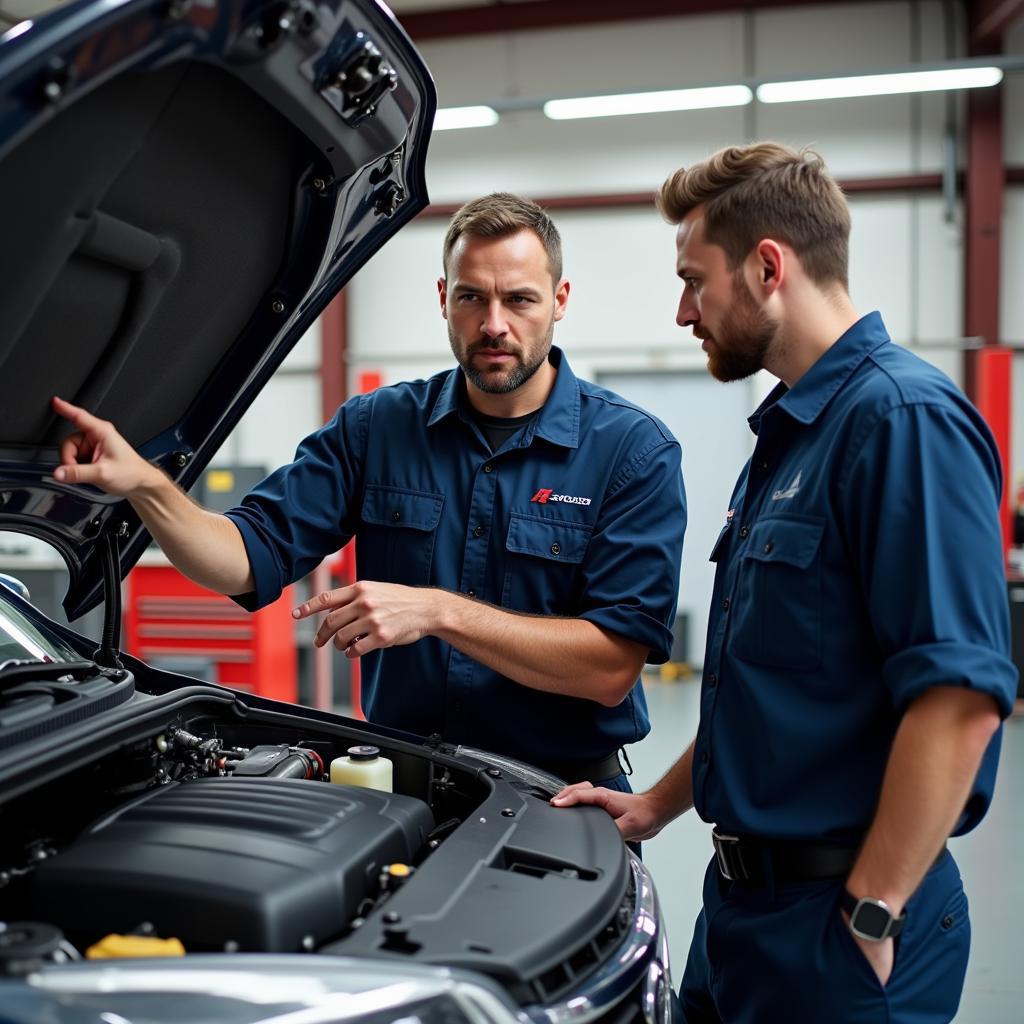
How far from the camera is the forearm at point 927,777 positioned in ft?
3.54

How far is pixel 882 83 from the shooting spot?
5.76m

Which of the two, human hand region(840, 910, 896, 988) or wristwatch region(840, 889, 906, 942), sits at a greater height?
wristwatch region(840, 889, 906, 942)

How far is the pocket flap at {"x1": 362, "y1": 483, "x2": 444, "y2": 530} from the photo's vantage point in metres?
1.86

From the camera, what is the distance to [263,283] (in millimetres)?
1558

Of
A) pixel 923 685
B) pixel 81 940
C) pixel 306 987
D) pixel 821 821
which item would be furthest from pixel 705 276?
pixel 81 940

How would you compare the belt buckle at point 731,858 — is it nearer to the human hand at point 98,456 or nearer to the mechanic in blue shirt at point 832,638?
the mechanic in blue shirt at point 832,638

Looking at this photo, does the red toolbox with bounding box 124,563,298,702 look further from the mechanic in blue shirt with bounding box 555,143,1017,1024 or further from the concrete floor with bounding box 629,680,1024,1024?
the mechanic in blue shirt with bounding box 555,143,1017,1024

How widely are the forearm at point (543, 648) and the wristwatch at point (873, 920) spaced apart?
0.61 meters

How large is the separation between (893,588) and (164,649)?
4.54 meters

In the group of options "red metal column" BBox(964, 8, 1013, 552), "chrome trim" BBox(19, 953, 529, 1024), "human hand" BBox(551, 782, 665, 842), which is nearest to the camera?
"chrome trim" BBox(19, 953, 529, 1024)

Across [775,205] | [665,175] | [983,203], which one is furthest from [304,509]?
[983,203]

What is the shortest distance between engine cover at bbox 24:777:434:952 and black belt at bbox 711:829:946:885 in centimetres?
43

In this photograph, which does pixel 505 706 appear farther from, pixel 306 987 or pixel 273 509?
pixel 306 987

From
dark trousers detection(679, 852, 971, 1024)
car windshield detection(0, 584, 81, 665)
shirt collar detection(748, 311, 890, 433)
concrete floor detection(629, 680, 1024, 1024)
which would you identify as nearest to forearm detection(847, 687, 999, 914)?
dark trousers detection(679, 852, 971, 1024)
